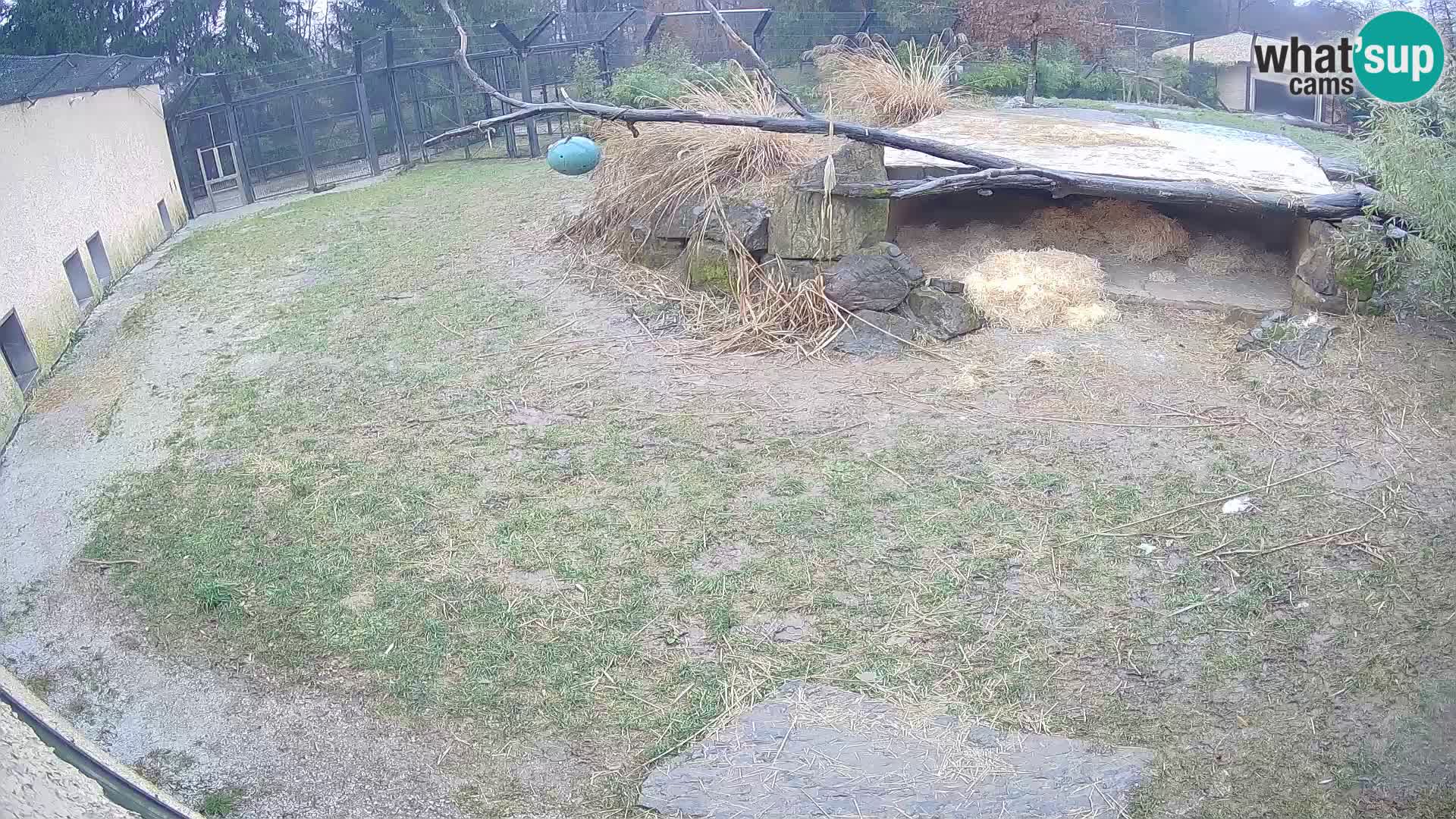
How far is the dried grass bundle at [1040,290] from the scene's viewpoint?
659 centimetres

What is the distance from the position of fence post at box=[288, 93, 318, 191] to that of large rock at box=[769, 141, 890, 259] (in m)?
9.40

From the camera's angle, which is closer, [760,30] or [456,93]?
[456,93]

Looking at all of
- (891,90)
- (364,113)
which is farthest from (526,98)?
(891,90)

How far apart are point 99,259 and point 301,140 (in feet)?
16.6

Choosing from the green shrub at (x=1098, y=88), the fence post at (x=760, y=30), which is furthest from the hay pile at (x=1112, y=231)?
the green shrub at (x=1098, y=88)

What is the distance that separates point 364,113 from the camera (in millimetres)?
14664

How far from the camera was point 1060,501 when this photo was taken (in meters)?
4.70

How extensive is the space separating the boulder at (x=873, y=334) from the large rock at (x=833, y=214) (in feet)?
1.77

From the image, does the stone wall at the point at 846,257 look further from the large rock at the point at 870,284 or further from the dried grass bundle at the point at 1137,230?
the dried grass bundle at the point at 1137,230

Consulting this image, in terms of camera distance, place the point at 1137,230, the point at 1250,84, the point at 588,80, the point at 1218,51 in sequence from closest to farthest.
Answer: the point at 1137,230, the point at 588,80, the point at 1250,84, the point at 1218,51

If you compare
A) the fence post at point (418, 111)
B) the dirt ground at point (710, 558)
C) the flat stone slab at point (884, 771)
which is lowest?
the flat stone slab at point (884, 771)

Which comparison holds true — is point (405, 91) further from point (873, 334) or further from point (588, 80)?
→ point (873, 334)

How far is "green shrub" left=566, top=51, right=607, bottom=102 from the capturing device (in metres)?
16.3

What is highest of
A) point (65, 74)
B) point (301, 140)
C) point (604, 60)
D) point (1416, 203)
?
point (65, 74)
